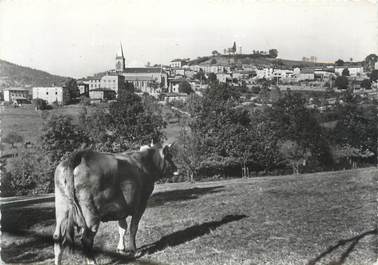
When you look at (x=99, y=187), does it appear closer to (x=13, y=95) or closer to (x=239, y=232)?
(x=239, y=232)

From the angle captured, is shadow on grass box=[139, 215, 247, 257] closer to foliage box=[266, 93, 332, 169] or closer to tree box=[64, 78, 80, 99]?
foliage box=[266, 93, 332, 169]

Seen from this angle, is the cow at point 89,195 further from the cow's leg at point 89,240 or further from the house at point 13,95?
the house at point 13,95

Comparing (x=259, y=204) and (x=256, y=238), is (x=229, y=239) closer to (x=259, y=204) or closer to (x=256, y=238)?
(x=256, y=238)

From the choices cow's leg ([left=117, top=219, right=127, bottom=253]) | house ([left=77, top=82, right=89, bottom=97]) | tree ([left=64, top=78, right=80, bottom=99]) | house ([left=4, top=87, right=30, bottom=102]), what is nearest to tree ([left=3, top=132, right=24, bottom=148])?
house ([left=4, top=87, right=30, bottom=102])

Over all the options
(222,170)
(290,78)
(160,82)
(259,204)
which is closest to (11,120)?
Answer: (222,170)

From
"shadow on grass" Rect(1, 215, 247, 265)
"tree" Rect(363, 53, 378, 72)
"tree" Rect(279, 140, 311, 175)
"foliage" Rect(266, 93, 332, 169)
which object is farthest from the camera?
"foliage" Rect(266, 93, 332, 169)

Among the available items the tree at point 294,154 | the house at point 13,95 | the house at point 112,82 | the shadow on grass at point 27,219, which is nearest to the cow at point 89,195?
the shadow on grass at point 27,219

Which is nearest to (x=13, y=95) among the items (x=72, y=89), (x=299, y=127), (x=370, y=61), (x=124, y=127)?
(x=72, y=89)
